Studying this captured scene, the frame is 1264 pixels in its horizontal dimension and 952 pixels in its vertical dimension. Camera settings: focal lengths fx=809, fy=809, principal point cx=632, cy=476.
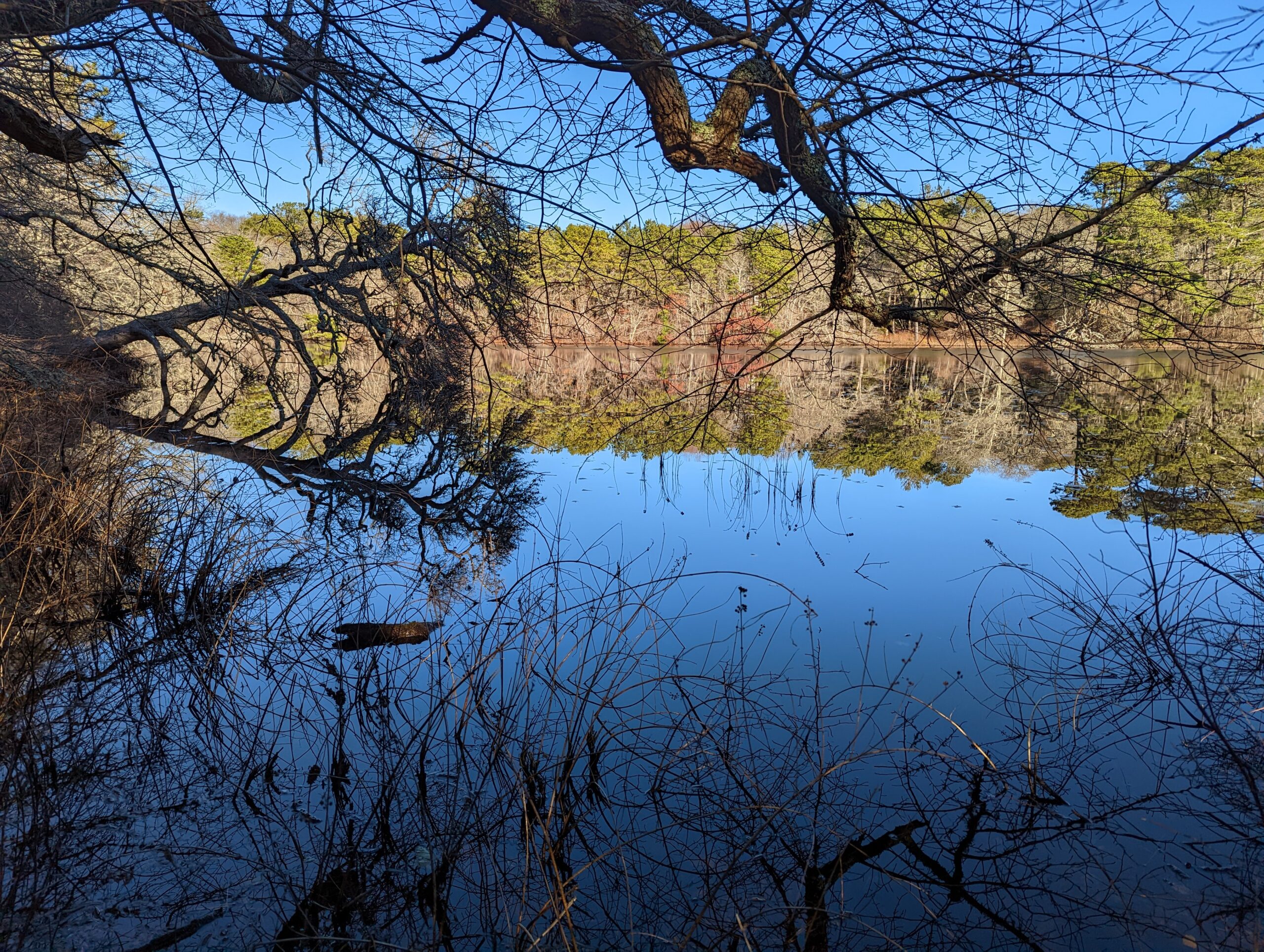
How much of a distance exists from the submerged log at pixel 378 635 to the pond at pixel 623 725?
14 mm

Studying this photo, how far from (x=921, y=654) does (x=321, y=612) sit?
289 cm

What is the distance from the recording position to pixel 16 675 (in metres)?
2.73

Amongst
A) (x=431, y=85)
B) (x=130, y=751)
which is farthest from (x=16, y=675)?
(x=431, y=85)

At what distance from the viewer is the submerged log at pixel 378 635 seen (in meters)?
3.74

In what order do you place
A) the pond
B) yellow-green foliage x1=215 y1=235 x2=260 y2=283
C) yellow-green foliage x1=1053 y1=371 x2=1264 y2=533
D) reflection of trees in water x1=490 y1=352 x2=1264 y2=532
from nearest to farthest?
1. the pond
2. reflection of trees in water x1=490 y1=352 x2=1264 y2=532
3. yellow-green foliage x1=1053 y1=371 x2=1264 y2=533
4. yellow-green foliage x1=215 y1=235 x2=260 y2=283

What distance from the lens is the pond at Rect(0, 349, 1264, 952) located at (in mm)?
2105

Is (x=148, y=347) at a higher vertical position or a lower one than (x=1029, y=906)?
higher

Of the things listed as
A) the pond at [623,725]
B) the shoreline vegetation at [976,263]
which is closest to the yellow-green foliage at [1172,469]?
the pond at [623,725]

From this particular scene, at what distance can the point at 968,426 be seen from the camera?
12.5m

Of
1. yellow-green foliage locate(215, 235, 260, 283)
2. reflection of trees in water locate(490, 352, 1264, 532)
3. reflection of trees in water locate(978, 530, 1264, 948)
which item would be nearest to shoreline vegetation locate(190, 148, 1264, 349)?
reflection of trees in water locate(490, 352, 1264, 532)

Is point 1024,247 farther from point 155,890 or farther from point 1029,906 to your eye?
point 155,890

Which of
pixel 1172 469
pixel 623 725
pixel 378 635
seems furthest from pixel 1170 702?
pixel 1172 469

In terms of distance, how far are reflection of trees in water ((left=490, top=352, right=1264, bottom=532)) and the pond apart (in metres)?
0.13

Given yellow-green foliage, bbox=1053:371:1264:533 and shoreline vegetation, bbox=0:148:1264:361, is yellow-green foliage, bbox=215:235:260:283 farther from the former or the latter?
shoreline vegetation, bbox=0:148:1264:361
